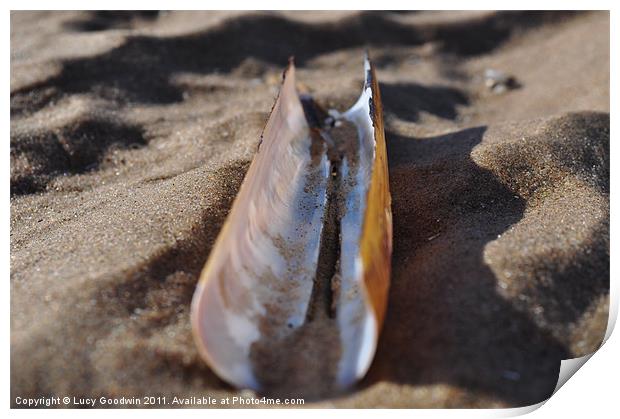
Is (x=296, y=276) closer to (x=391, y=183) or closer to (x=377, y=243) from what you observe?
(x=377, y=243)

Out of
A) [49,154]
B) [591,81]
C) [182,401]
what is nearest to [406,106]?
[591,81]

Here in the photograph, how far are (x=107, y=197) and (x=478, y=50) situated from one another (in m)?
3.32

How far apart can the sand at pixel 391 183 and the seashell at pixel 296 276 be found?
0.09m

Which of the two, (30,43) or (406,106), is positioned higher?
(30,43)

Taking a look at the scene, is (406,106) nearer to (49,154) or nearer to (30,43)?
(49,154)

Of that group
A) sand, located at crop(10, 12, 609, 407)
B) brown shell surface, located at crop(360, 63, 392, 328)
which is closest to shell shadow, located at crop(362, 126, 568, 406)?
sand, located at crop(10, 12, 609, 407)

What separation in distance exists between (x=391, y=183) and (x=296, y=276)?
0.88 meters

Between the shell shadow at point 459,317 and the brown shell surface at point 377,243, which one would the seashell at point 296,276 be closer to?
the brown shell surface at point 377,243

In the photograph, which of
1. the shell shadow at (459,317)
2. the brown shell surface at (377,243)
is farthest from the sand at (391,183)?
the brown shell surface at (377,243)

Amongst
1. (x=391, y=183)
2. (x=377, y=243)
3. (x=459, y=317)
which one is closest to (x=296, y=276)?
(x=377, y=243)

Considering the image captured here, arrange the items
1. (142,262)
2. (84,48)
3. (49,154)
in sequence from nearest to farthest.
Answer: (142,262), (49,154), (84,48)

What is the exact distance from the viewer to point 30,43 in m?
3.81

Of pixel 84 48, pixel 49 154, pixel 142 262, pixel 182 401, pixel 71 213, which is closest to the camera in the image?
pixel 182 401

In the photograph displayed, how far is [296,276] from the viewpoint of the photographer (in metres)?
1.99
